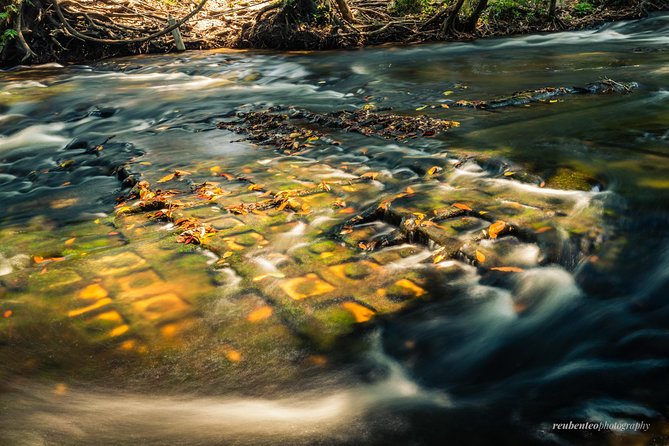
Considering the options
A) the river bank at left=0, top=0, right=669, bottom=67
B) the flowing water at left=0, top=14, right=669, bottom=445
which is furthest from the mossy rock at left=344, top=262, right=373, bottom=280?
the river bank at left=0, top=0, right=669, bottom=67

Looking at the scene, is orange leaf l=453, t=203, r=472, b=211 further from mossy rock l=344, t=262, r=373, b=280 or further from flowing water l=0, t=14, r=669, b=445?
mossy rock l=344, t=262, r=373, b=280

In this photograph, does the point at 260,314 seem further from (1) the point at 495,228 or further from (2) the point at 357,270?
(1) the point at 495,228

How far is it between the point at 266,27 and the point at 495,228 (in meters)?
12.5

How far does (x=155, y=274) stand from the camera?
10.6 ft

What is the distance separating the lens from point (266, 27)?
1447 centimetres

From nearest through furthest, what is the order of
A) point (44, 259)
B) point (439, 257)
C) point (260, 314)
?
1. point (260, 314)
2. point (439, 257)
3. point (44, 259)

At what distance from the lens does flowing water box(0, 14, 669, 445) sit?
7.22 feet

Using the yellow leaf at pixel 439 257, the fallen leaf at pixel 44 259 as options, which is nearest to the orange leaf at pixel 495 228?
the yellow leaf at pixel 439 257

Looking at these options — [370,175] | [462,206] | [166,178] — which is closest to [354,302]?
[462,206]

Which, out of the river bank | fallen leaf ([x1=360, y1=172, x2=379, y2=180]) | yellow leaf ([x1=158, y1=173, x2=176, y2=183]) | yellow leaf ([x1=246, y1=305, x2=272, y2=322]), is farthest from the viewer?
the river bank

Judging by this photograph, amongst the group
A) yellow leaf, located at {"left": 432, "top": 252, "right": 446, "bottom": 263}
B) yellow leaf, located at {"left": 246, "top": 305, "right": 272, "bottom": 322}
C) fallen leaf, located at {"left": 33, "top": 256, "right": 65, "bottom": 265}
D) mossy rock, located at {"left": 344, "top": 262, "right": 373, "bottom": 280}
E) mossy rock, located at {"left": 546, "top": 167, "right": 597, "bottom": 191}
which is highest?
mossy rock, located at {"left": 546, "top": 167, "right": 597, "bottom": 191}

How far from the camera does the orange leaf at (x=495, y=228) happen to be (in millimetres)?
3319

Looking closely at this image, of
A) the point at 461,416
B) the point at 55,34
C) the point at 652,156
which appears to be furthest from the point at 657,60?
the point at 55,34

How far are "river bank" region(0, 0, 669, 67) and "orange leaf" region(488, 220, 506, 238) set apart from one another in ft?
37.4
